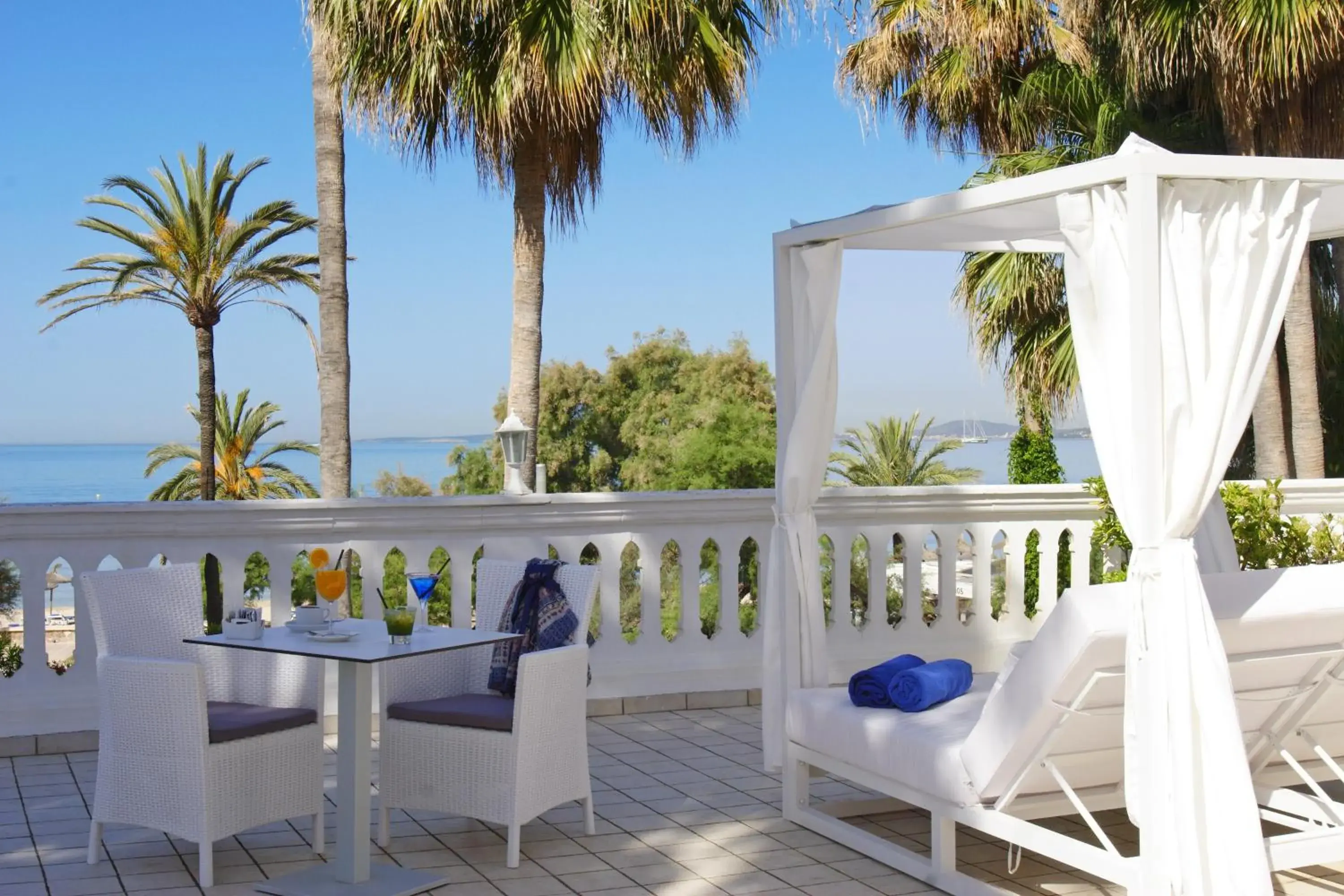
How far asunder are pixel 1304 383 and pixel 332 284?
7688 mm

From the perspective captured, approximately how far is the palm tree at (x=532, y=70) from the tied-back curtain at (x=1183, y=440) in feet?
19.7

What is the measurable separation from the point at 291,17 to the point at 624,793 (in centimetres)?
5030

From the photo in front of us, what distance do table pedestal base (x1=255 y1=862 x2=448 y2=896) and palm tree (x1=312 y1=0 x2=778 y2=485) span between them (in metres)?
5.13

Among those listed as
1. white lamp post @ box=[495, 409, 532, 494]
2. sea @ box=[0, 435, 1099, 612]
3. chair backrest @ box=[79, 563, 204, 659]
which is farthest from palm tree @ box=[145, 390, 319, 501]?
chair backrest @ box=[79, 563, 204, 659]

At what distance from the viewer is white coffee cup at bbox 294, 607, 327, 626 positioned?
4281 millimetres

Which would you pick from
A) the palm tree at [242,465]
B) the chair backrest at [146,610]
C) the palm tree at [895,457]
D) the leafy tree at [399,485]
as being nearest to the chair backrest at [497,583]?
the chair backrest at [146,610]

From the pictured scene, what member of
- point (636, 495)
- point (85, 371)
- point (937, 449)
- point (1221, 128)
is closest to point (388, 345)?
point (85, 371)

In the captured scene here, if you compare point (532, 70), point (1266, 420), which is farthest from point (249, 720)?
point (1266, 420)

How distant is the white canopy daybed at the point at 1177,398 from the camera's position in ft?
11.0

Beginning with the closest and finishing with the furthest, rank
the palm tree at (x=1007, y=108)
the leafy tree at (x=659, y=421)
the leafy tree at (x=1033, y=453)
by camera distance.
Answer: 1. the palm tree at (x=1007, y=108)
2. the leafy tree at (x=1033, y=453)
3. the leafy tree at (x=659, y=421)

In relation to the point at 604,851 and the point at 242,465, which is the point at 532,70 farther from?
the point at 242,465

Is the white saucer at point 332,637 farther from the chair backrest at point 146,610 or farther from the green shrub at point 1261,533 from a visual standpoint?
the green shrub at point 1261,533

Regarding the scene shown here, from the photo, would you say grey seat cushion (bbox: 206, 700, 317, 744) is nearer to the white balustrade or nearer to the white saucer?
the white saucer

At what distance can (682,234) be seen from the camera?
49.8m
